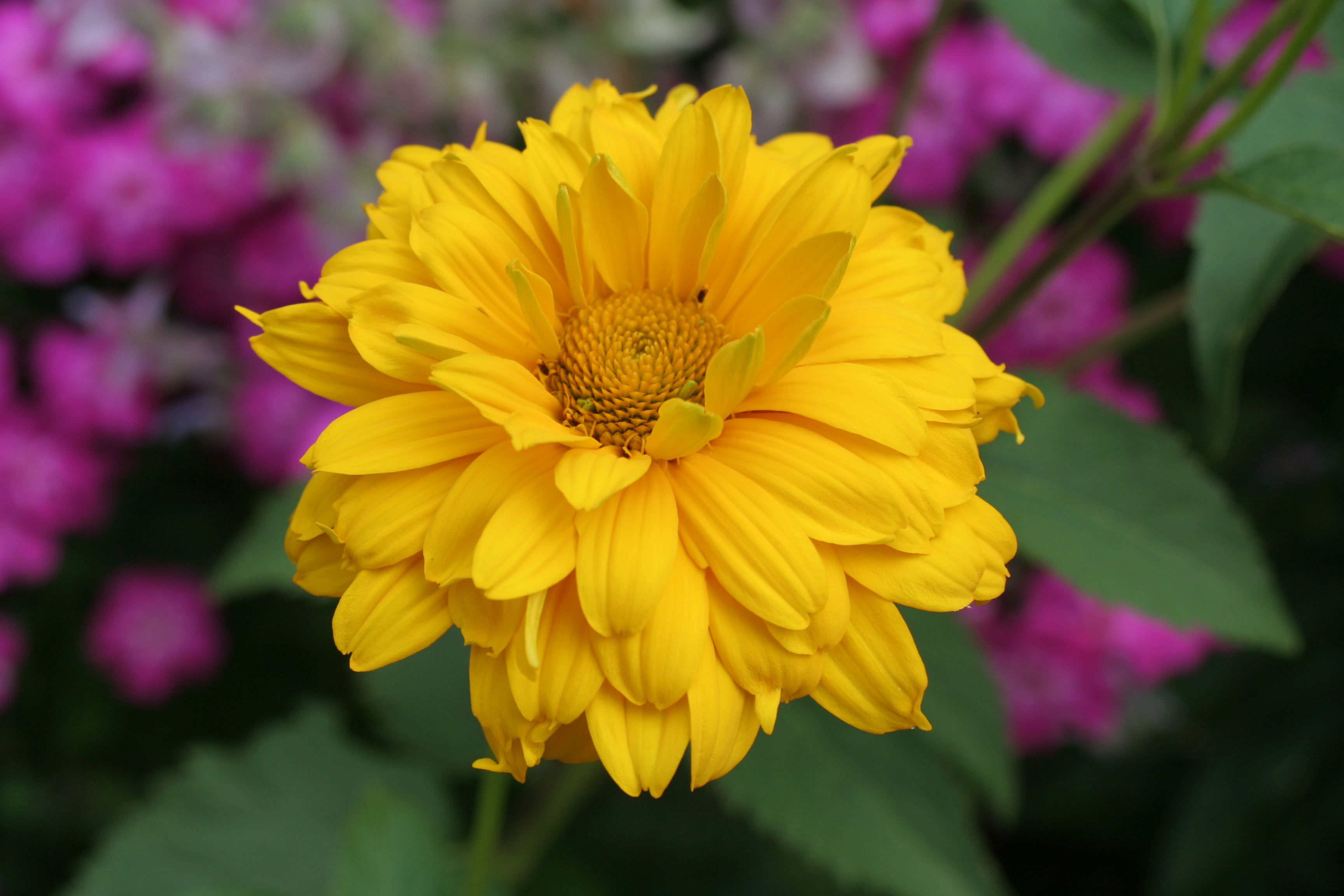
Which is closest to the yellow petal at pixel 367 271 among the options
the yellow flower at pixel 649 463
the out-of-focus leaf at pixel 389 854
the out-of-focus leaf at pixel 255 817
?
the yellow flower at pixel 649 463

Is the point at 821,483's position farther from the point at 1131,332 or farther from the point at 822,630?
the point at 1131,332

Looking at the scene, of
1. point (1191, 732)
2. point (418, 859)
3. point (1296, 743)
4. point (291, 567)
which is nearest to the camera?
point (418, 859)

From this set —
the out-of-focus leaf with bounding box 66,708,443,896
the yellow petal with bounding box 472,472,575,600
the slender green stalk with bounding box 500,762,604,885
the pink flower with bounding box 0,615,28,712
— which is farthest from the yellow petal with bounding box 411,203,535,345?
the pink flower with bounding box 0,615,28,712

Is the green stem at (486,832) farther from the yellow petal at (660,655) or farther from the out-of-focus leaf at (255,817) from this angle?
the out-of-focus leaf at (255,817)

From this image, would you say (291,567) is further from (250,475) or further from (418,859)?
(250,475)

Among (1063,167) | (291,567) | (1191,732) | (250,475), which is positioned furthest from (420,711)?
(1191,732)

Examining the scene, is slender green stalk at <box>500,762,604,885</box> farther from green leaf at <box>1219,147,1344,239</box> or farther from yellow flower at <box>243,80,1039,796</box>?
green leaf at <box>1219,147,1344,239</box>
